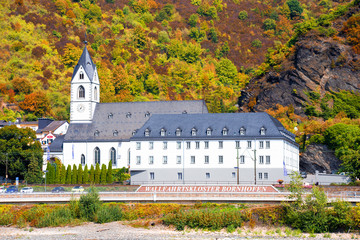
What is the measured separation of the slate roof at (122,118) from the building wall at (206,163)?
39.2 ft

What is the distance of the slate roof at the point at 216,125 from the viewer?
85562 mm

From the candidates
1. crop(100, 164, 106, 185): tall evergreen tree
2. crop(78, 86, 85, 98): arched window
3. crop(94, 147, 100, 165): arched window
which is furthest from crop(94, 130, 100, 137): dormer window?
crop(100, 164, 106, 185): tall evergreen tree

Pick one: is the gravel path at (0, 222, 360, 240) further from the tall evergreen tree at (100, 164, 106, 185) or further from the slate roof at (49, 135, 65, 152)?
the slate roof at (49, 135, 65, 152)

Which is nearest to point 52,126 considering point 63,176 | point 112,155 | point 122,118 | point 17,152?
point 122,118

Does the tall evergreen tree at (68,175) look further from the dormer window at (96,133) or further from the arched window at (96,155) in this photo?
the dormer window at (96,133)

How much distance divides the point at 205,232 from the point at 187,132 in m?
34.4

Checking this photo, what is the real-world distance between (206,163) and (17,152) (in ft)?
92.5

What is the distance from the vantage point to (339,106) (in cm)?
10600

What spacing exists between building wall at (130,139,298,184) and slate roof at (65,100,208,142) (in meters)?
11.9

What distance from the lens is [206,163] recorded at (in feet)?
283

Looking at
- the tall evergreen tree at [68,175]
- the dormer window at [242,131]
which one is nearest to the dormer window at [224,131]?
the dormer window at [242,131]

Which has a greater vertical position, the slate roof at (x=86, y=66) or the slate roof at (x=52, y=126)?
the slate roof at (x=86, y=66)

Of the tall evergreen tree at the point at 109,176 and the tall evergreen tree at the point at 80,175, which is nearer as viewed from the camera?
the tall evergreen tree at the point at 109,176

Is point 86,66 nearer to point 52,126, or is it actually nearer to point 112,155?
point 112,155
